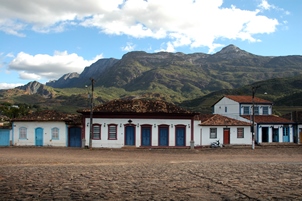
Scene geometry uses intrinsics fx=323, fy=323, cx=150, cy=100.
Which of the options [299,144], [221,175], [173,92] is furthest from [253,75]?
[221,175]

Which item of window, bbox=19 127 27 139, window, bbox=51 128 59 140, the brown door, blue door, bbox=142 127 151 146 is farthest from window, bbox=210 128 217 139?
window, bbox=19 127 27 139

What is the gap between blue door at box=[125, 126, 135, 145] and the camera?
3350cm

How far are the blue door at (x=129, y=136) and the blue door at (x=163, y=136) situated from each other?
287 centimetres

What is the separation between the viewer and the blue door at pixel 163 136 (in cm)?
3381

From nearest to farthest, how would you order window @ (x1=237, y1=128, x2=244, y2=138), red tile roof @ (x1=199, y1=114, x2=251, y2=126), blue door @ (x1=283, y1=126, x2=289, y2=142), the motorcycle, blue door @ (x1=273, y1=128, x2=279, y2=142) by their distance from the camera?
1. the motorcycle
2. red tile roof @ (x1=199, y1=114, x2=251, y2=126)
3. window @ (x1=237, y1=128, x2=244, y2=138)
4. blue door @ (x1=273, y1=128, x2=279, y2=142)
5. blue door @ (x1=283, y1=126, x2=289, y2=142)

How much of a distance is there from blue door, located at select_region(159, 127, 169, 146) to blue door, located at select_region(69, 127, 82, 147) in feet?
28.3

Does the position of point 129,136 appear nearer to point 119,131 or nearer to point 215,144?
point 119,131

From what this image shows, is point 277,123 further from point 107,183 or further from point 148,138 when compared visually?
point 107,183

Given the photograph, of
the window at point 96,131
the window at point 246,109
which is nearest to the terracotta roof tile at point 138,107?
the window at point 96,131

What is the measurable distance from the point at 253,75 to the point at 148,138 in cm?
17732

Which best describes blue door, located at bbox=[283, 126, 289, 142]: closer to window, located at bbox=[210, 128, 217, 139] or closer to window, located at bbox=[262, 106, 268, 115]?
window, located at bbox=[262, 106, 268, 115]

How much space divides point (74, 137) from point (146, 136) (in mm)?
7712

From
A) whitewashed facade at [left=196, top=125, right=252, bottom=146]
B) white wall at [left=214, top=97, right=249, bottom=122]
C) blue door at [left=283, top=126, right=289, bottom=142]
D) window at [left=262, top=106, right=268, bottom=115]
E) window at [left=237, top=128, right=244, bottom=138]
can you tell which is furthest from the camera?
window at [left=262, top=106, right=268, bottom=115]

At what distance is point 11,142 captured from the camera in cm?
3425
